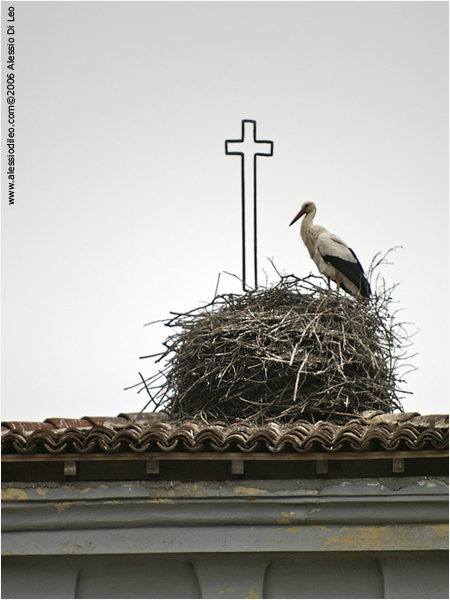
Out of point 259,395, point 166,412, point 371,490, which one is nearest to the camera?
point 371,490

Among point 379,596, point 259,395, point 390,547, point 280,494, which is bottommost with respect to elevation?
point 379,596

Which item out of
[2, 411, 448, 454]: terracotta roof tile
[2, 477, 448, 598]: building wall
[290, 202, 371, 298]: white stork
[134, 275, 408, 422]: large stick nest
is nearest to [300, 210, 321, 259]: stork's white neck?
[290, 202, 371, 298]: white stork

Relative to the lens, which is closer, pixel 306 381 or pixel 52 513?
pixel 52 513

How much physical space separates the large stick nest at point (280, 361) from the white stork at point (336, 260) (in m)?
1.18

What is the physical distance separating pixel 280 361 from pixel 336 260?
2386mm

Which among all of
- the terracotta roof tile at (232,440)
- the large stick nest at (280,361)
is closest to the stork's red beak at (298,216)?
the large stick nest at (280,361)

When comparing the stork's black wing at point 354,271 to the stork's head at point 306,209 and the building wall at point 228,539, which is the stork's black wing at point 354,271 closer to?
the stork's head at point 306,209

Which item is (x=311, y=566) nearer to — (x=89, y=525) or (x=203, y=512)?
(x=203, y=512)

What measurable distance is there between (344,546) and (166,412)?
2.57 m

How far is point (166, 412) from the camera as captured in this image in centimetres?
676

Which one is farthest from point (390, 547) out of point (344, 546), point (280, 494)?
point (280, 494)

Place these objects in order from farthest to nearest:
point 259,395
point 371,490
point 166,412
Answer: point 166,412, point 259,395, point 371,490

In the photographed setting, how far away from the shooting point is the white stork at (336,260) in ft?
26.5

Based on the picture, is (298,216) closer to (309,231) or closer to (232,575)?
(309,231)
